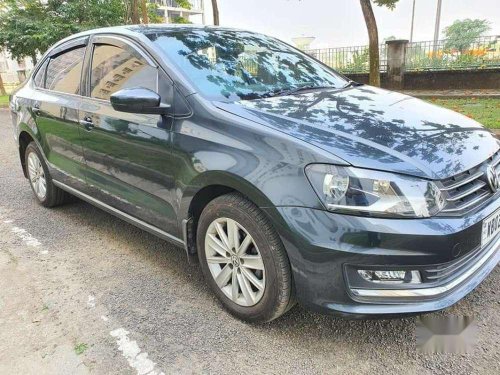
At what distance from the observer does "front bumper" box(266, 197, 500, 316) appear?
1963 millimetres

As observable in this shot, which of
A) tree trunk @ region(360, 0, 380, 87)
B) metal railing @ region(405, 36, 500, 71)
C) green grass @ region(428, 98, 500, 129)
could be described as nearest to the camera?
green grass @ region(428, 98, 500, 129)

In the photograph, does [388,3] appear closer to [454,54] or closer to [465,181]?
[454,54]

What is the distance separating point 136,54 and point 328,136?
1595mm

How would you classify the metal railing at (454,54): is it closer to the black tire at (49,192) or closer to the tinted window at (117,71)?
the black tire at (49,192)

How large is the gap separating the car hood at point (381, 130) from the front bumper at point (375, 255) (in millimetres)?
272

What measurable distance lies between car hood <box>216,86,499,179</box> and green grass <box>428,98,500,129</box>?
14.1 feet

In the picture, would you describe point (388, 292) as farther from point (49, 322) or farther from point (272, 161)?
point (49, 322)

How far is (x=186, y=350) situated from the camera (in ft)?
7.64

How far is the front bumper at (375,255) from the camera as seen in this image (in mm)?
1963

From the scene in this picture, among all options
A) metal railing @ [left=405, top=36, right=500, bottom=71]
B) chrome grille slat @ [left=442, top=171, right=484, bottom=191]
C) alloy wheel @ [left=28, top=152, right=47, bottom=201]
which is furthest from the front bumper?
metal railing @ [left=405, top=36, right=500, bottom=71]

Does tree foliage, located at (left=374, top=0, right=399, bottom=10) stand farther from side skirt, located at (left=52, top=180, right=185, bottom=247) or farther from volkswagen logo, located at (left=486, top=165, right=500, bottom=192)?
volkswagen logo, located at (left=486, top=165, right=500, bottom=192)

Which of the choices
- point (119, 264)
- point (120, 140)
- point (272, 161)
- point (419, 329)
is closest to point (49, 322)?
point (119, 264)

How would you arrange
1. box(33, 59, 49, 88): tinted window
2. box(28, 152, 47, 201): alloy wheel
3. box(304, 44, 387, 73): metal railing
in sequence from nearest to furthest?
box(33, 59, 49, 88): tinted window < box(28, 152, 47, 201): alloy wheel < box(304, 44, 387, 73): metal railing

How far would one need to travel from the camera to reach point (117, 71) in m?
3.25
